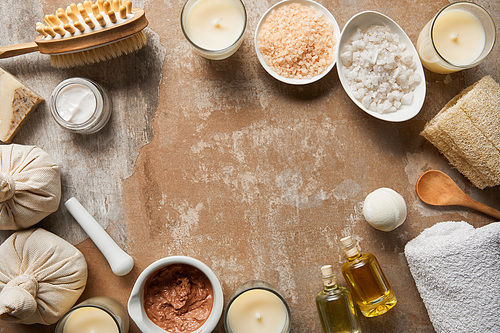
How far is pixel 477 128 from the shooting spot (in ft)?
3.60

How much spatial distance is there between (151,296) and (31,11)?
99cm

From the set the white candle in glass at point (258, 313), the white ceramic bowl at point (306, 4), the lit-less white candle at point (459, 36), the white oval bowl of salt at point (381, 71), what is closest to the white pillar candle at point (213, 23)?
the white ceramic bowl at point (306, 4)

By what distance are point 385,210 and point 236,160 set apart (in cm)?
47

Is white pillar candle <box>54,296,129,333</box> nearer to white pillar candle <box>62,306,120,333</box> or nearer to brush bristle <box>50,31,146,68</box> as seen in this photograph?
white pillar candle <box>62,306,120,333</box>

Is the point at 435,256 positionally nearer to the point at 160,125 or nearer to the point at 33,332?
the point at 160,125

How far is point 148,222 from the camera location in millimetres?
1206

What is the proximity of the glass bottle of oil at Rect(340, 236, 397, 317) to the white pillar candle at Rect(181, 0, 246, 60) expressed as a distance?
2.33ft

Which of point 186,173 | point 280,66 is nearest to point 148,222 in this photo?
point 186,173

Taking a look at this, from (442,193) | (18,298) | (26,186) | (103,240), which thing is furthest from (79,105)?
(442,193)

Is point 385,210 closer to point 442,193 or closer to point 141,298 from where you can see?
point 442,193

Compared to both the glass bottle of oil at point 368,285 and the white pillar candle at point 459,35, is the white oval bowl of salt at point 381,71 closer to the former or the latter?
the white pillar candle at point 459,35

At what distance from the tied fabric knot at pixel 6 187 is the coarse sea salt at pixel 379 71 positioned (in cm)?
102

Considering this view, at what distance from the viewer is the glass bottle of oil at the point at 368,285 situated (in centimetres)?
110

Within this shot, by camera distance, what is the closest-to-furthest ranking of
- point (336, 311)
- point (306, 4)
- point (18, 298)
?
point (18, 298) → point (336, 311) → point (306, 4)
